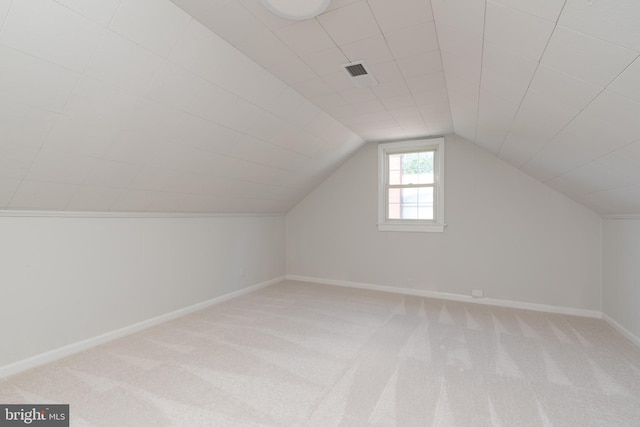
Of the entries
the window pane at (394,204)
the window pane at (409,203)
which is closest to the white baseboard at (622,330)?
the window pane at (409,203)

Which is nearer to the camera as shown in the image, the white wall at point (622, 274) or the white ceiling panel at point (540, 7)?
the white ceiling panel at point (540, 7)

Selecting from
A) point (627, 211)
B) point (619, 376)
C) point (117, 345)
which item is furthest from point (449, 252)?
point (117, 345)

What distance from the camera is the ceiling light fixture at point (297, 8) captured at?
1.66 metres

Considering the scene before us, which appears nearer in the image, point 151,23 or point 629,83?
point 629,83

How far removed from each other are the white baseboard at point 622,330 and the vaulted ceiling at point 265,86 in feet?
3.88

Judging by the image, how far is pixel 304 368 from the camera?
92.9 inches

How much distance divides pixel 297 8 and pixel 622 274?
3890mm

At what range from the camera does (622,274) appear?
10.1 ft

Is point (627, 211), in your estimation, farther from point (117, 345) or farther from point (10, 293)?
point (10, 293)

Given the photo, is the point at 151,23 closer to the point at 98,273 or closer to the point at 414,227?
the point at 98,273

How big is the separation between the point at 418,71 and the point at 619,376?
109 inches

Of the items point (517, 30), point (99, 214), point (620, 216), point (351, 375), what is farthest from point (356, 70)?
point (620, 216)

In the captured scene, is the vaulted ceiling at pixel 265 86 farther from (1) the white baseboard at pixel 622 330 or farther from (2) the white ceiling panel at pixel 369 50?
(1) the white baseboard at pixel 622 330

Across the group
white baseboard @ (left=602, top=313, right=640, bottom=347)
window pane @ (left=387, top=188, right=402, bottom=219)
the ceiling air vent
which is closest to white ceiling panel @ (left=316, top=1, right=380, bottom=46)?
Result: the ceiling air vent
